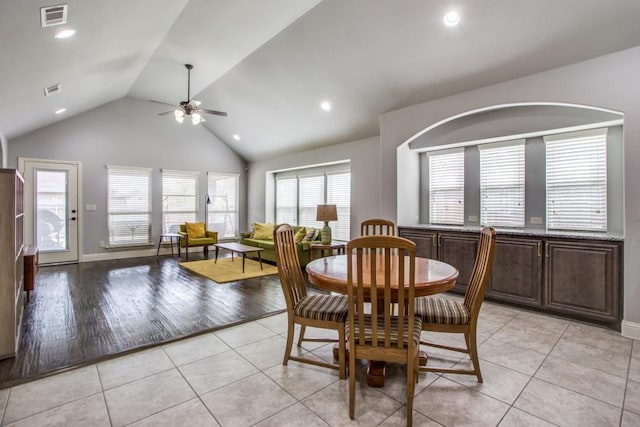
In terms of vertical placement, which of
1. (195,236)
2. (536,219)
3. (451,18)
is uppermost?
(451,18)

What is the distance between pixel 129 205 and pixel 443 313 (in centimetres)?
741

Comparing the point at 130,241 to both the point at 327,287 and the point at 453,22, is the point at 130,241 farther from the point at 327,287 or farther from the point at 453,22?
the point at 453,22

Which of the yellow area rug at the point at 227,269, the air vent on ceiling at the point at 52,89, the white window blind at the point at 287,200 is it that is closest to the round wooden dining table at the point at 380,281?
the yellow area rug at the point at 227,269

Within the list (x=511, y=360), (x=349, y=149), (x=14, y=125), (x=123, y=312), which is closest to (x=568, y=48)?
(x=511, y=360)

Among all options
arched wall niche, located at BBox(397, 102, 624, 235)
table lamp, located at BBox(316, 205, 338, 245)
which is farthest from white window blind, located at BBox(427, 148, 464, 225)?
table lamp, located at BBox(316, 205, 338, 245)

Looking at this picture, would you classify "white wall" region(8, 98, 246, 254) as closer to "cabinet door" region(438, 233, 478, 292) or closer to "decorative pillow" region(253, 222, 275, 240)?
"decorative pillow" region(253, 222, 275, 240)

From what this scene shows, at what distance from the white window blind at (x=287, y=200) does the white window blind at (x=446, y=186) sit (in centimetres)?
380

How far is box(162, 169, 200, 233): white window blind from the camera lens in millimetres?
7840

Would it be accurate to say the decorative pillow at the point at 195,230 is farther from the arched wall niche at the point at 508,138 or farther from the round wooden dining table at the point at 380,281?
the round wooden dining table at the point at 380,281

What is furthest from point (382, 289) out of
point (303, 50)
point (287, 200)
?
point (287, 200)

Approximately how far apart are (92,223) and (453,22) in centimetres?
754

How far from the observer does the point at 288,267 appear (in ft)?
7.95

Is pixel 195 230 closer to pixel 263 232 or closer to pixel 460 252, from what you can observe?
pixel 263 232

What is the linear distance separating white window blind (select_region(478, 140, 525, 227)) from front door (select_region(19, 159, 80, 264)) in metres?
7.71
